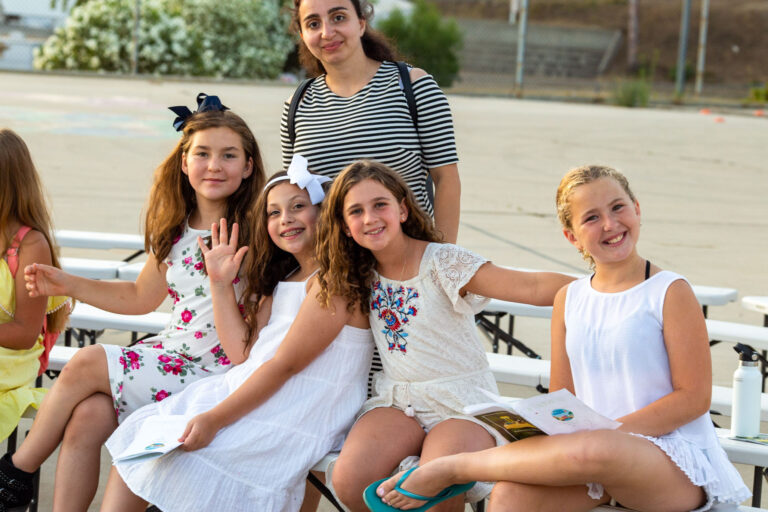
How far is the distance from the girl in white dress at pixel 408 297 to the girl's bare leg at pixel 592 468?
0.79 ft

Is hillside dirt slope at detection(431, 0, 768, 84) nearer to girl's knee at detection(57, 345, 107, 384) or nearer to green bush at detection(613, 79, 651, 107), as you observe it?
green bush at detection(613, 79, 651, 107)

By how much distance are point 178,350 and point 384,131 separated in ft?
3.52

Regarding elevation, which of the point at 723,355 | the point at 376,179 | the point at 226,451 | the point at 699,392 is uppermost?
the point at 376,179

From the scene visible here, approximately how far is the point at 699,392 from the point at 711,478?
230 mm

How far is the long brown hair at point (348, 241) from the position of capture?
3.20 m

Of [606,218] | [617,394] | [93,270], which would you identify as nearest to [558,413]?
[617,394]

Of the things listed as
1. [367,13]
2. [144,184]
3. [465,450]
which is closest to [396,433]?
[465,450]

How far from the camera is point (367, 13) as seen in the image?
3.80 metres

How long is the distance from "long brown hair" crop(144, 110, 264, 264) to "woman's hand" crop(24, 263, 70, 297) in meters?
0.36

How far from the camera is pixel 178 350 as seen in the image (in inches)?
141

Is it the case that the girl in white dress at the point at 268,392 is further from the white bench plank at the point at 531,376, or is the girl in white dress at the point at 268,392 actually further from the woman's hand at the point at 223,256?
the white bench plank at the point at 531,376

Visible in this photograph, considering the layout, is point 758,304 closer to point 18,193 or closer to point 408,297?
point 408,297

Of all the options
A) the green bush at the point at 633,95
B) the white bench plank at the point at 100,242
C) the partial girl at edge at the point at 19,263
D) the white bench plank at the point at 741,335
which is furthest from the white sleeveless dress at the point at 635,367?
the green bush at the point at 633,95

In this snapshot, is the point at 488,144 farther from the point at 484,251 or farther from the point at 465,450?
the point at 465,450
